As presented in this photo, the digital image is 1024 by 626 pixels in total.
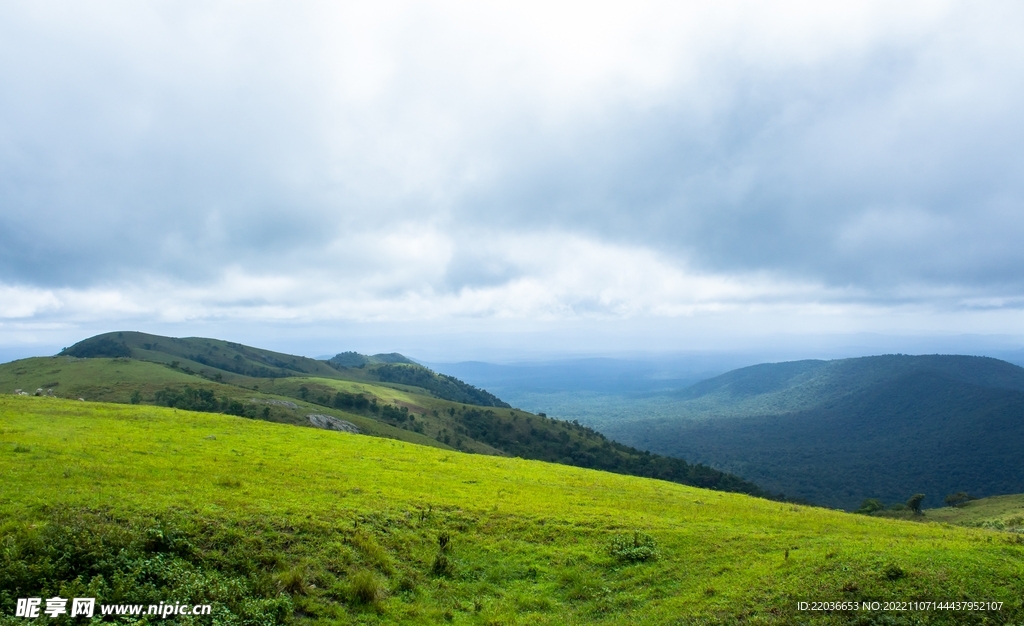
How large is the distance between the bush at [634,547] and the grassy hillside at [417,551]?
76 mm

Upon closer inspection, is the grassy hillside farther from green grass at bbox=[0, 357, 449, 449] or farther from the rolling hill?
green grass at bbox=[0, 357, 449, 449]

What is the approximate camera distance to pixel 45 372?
129 metres

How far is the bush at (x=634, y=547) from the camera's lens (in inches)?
765

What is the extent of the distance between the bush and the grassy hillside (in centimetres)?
8

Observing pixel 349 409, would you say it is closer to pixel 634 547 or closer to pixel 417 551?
pixel 417 551

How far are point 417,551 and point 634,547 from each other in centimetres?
864

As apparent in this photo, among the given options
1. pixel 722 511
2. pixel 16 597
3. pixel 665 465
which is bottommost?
pixel 665 465

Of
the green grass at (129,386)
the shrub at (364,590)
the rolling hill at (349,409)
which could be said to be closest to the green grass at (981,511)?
the rolling hill at (349,409)

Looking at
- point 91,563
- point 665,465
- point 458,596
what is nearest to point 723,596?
point 458,596

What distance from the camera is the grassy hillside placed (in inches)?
561

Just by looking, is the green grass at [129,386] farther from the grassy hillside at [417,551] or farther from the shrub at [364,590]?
the shrub at [364,590]

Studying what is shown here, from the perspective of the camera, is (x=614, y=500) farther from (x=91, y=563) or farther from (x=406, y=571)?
(x=91, y=563)

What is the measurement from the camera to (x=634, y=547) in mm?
20047

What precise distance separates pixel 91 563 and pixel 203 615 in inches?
153
